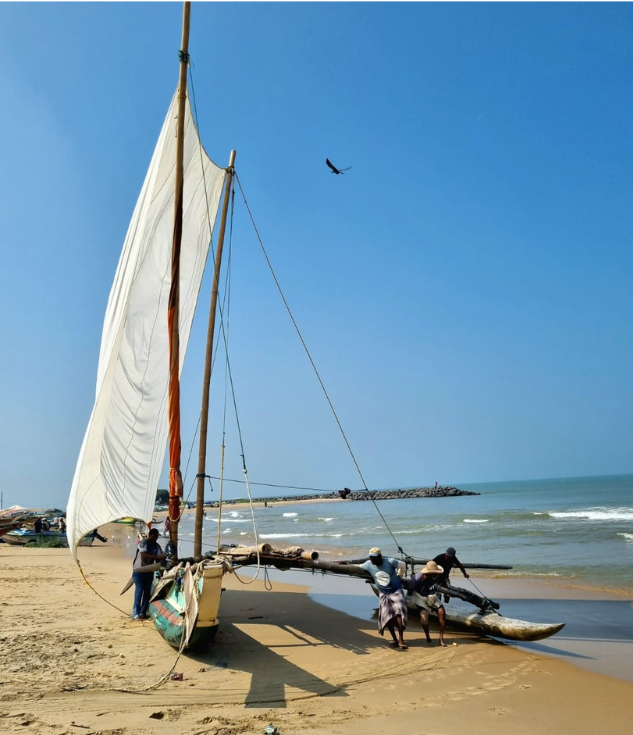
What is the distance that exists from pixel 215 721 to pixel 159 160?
8684 millimetres

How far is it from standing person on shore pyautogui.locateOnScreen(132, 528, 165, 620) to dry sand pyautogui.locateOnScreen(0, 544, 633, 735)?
13.0 inches

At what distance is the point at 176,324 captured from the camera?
826 centimetres

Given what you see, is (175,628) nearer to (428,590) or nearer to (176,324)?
(428,590)

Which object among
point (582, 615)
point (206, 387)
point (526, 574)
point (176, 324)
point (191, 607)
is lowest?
point (582, 615)

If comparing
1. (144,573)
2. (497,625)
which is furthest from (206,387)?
(497,625)

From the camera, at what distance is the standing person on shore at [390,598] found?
781cm

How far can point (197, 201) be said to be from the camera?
37.0ft

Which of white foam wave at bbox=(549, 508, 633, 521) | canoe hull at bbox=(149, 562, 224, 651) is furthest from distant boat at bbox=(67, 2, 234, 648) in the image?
white foam wave at bbox=(549, 508, 633, 521)

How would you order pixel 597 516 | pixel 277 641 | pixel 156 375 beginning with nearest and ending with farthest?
pixel 277 641 → pixel 156 375 → pixel 597 516

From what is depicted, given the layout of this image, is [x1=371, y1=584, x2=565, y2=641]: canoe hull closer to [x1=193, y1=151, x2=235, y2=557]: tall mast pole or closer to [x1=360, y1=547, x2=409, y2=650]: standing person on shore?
[x1=360, y1=547, x2=409, y2=650]: standing person on shore

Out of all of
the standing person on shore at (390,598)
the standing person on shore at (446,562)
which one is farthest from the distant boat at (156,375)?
the standing person on shore at (446,562)

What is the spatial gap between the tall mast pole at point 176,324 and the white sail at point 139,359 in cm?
75

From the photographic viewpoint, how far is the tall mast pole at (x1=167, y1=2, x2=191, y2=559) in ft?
25.4

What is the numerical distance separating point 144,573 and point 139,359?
341cm
